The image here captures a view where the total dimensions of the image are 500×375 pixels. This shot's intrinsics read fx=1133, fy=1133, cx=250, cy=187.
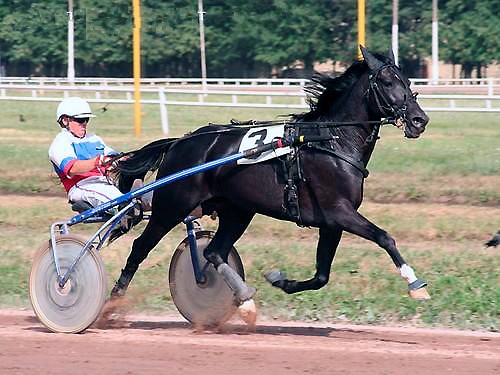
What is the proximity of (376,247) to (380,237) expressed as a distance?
3.87m

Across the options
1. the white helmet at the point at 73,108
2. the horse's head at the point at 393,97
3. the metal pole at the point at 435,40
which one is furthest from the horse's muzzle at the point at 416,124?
the metal pole at the point at 435,40

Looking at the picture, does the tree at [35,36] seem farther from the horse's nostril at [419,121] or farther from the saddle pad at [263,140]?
the horse's nostril at [419,121]

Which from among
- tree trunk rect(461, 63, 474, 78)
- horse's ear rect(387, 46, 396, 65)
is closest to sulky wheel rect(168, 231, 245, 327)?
horse's ear rect(387, 46, 396, 65)

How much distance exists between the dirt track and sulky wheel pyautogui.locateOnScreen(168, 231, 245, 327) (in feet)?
0.42

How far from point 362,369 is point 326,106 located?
216 centimetres

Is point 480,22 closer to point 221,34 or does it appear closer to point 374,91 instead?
point 221,34

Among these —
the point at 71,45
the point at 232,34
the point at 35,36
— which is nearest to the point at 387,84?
the point at 71,45

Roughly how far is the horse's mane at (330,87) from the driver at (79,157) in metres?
1.41

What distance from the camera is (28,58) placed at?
3138cm

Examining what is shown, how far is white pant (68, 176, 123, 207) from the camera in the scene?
7.96m

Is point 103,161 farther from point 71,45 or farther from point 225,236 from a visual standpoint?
point 71,45

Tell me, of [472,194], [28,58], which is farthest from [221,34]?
[472,194]

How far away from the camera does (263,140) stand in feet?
25.2

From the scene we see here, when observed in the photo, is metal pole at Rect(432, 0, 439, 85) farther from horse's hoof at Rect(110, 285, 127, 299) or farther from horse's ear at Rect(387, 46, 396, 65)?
horse's hoof at Rect(110, 285, 127, 299)
